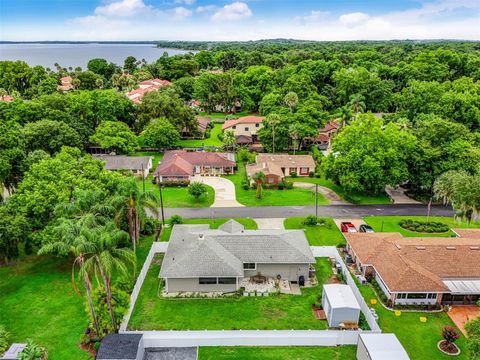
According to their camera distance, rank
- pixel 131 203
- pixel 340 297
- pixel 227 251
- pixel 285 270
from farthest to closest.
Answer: pixel 131 203 < pixel 227 251 < pixel 285 270 < pixel 340 297

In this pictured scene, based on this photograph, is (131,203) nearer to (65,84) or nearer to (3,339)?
(3,339)

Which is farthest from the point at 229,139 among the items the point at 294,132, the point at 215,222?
the point at 215,222

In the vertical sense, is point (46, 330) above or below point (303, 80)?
below

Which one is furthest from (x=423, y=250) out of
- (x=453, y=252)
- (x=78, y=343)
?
(x=78, y=343)

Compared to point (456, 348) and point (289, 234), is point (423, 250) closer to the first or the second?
point (456, 348)

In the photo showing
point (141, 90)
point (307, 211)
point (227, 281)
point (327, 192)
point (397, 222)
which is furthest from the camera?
point (141, 90)

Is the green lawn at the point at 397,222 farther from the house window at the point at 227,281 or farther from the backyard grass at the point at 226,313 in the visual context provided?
the house window at the point at 227,281

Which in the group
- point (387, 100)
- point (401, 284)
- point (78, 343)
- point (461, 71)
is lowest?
point (78, 343)

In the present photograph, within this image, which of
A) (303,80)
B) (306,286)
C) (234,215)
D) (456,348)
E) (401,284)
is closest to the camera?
(456,348)

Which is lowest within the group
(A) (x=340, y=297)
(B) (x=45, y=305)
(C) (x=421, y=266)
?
(B) (x=45, y=305)
